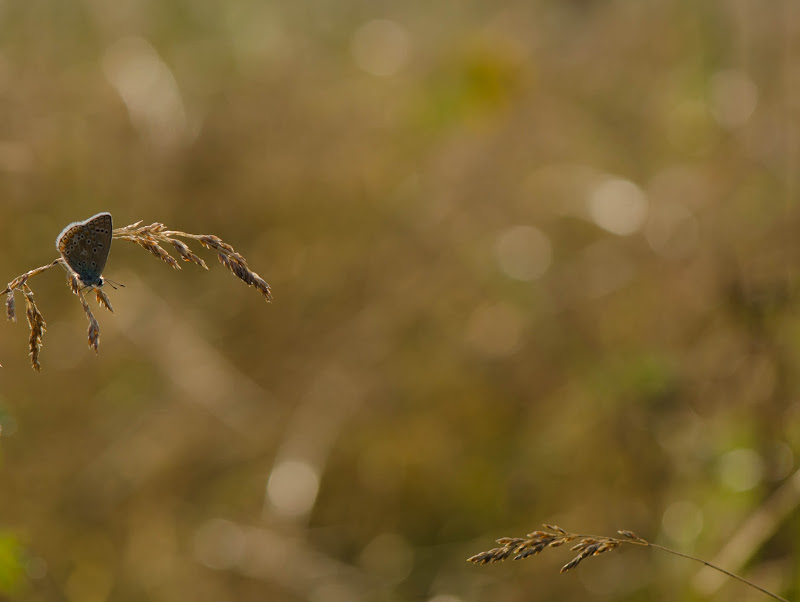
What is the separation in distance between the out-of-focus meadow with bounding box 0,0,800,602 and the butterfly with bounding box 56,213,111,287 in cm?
81

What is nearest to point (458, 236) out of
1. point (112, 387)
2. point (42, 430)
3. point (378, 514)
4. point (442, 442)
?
point (442, 442)

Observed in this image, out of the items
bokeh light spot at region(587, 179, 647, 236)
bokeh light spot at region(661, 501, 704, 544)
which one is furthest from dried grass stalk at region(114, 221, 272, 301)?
bokeh light spot at region(587, 179, 647, 236)

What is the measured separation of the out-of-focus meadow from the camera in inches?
79.0

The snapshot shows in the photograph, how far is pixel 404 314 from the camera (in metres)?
2.68

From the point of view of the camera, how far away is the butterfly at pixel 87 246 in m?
0.89

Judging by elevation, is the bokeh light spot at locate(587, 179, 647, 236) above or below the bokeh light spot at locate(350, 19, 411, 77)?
below

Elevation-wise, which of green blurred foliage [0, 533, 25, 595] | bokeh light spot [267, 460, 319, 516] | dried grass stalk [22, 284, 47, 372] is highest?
dried grass stalk [22, 284, 47, 372]

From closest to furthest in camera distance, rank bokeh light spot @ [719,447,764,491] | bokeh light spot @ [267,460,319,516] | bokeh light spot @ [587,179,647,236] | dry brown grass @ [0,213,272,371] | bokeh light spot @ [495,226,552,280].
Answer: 1. dry brown grass @ [0,213,272,371]
2. bokeh light spot @ [719,447,764,491]
3. bokeh light spot @ [267,460,319,516]
4. bokeh light spot @ [587,179,647,236]
5. bokeh light spot @ [495,226,552,280]

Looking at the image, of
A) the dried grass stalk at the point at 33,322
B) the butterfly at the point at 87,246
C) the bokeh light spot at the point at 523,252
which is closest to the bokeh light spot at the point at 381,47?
the bokeh light spot at the point at 523,252

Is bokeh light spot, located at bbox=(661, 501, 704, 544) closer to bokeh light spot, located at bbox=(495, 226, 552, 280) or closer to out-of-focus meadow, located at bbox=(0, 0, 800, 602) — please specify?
out-of-focus meadow, located at bbox=(0, 0, 800, 602)

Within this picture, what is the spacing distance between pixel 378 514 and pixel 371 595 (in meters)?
0.29

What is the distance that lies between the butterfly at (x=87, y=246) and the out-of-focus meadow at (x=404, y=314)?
0.81 m

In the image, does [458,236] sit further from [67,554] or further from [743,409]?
[67,554]

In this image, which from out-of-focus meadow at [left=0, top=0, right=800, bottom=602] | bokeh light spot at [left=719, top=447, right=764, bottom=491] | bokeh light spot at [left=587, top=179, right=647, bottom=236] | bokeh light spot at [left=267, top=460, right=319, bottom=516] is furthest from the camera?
bokeh light spot at [left=587, top=179, right=647, bottom=236]
